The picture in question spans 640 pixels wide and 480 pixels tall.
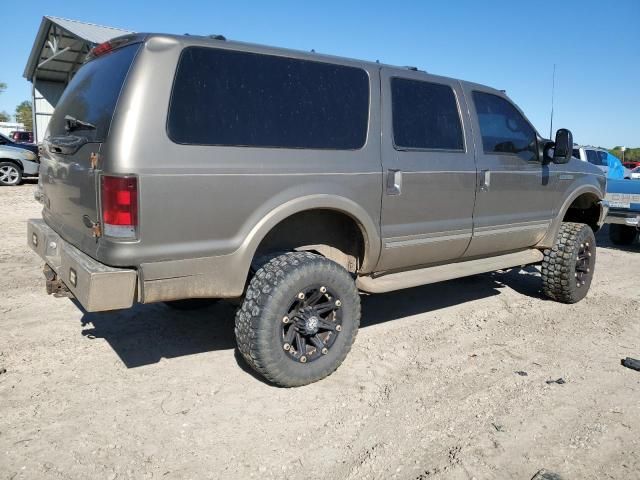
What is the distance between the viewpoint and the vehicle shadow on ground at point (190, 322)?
3.85 m

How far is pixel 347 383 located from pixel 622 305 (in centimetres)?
364

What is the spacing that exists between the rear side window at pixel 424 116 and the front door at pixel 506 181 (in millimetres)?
249

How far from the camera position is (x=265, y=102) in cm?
312

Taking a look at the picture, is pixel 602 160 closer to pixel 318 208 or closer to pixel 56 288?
pixel 318 208

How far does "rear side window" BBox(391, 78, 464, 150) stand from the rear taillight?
190cm

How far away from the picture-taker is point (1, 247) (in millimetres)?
6711

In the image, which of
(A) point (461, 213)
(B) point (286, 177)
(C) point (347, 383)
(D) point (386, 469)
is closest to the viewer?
(D) point (386, 469)

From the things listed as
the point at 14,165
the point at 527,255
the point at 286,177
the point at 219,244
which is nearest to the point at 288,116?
the point at 286,177

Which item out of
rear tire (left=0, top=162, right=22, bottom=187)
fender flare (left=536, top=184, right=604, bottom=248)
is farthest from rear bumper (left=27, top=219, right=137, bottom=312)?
rear tire (left=0, top=162, right=22, bottom=187)

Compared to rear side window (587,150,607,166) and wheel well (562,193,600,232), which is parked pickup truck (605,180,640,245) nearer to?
wheel well (562,193,600,232)

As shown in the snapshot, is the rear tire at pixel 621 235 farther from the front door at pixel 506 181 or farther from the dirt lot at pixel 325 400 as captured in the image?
the front door at pixel 506 181

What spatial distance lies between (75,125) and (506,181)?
134 inches

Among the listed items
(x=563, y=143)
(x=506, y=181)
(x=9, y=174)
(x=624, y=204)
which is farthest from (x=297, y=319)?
(x=9, y=174)

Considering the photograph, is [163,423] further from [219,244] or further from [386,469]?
[386,469]
